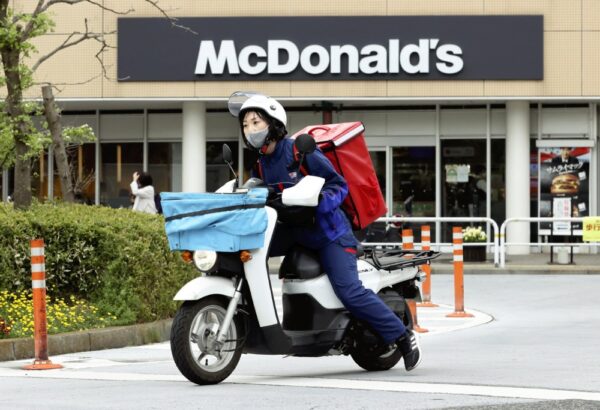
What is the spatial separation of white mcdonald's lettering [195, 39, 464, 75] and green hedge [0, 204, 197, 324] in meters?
17.1

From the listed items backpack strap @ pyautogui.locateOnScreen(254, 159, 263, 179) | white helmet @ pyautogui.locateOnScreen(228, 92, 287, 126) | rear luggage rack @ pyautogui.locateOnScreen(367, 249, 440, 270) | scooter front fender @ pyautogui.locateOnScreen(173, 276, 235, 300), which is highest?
white helmet @ pyautogui.locateOnScreen(228, 92, 287, 126)

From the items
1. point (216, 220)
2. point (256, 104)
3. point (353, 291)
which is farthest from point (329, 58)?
point (216, 220)

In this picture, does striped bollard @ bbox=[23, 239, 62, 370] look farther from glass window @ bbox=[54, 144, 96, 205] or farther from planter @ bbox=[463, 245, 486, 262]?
glass window @ bbox=[54, 144, 96, 205]

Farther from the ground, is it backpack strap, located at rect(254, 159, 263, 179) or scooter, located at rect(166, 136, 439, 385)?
backpack strap, located at rect(254, 159, 263, 179)

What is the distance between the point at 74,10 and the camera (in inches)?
1239

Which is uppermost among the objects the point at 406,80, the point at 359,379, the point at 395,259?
the point at 406,80

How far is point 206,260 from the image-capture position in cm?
880

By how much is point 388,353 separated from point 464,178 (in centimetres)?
2257

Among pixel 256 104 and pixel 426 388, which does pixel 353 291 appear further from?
pixel 256 104

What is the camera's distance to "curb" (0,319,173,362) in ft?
39.2

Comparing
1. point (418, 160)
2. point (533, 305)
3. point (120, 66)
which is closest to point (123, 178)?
point (120, 66)

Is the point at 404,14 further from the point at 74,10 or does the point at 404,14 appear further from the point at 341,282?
the point at 341,282

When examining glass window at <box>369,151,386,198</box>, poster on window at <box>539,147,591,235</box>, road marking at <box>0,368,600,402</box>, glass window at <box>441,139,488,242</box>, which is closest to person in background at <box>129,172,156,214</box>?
glass window at <box>369,151,386,198</box>

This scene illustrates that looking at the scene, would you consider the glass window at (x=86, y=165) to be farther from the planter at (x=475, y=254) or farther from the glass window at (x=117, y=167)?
the planter at (x=475, y=254)
